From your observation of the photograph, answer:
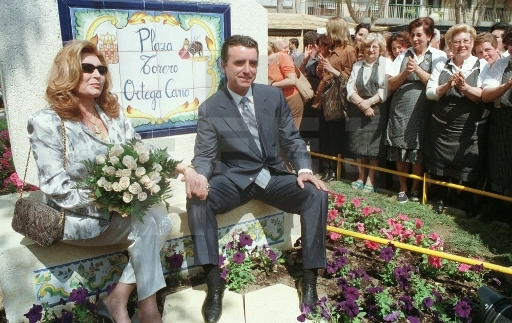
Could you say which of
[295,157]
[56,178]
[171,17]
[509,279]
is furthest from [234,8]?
[509,279]

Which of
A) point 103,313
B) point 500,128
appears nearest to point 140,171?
point 103,313

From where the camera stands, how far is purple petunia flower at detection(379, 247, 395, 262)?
3494 millimetres

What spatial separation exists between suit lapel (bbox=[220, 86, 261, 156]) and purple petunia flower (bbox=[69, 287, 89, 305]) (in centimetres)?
155

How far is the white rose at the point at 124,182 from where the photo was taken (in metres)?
2.69

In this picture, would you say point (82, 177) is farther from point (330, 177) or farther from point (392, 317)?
point (330, 177)

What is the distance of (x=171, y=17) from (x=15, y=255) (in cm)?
232

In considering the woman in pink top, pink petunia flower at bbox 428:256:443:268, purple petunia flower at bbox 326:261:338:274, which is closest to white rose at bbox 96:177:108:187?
purple petunia flower at bbox 326:261:338:274

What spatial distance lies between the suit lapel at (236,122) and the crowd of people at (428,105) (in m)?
2.37

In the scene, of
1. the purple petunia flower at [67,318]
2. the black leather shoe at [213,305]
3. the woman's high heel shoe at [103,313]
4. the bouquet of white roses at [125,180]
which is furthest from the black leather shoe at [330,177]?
the purple petunia flower at [67,318]

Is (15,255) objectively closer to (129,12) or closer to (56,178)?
(56,178)

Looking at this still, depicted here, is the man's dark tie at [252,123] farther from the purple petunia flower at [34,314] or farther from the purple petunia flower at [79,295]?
the purple petunia flower at [34,314]

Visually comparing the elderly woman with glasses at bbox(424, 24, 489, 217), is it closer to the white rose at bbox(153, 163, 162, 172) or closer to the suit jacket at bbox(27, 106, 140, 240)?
the white rose at bbox(153, 163, 162, 172)

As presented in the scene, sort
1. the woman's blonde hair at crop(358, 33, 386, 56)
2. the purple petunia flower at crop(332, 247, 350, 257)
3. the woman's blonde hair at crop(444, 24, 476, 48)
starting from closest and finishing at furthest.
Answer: the purple petunia flower at crop(332, 247, 350, 257)
the woman's blonde hair at crop(444, 24, 476, 48)
the woman's blonde hair at crop(358, 33, 386, 56)

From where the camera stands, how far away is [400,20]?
126ft
